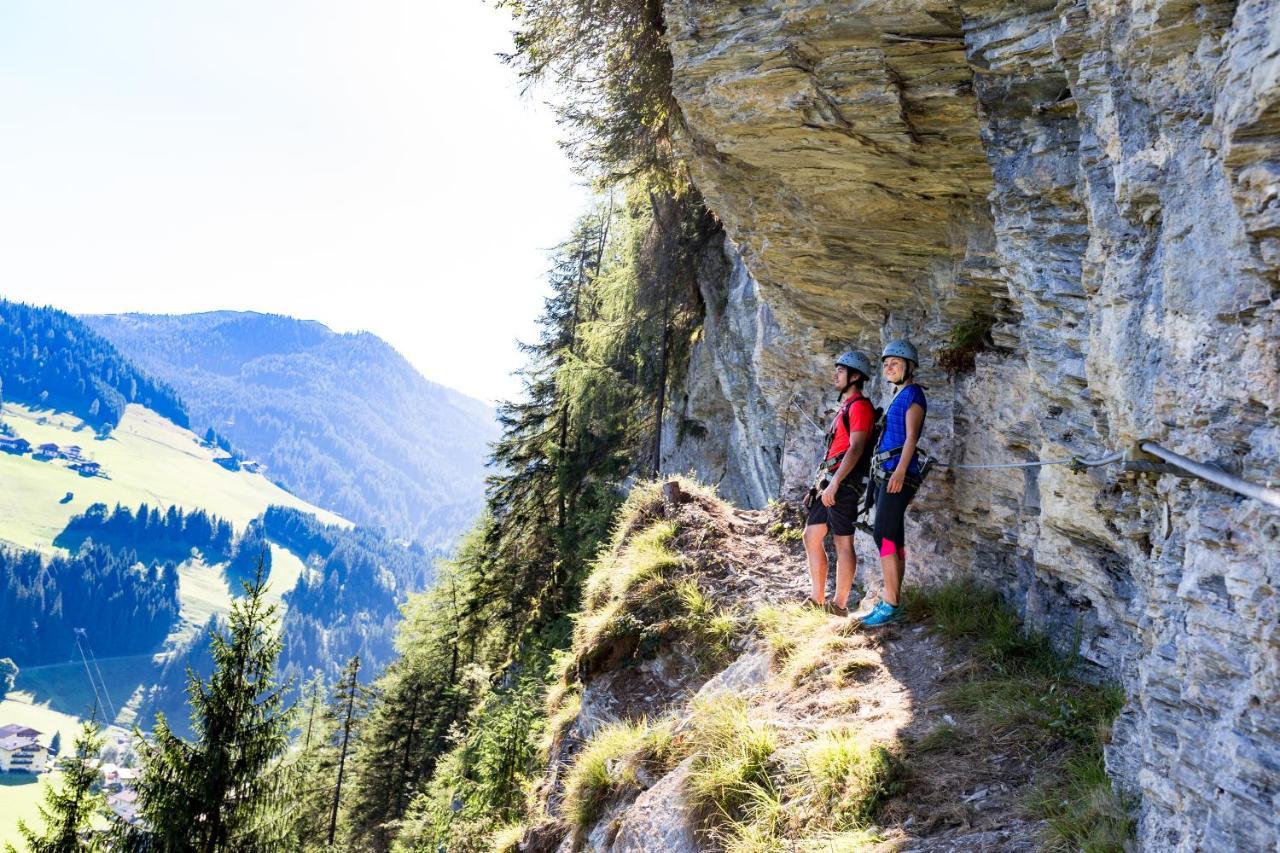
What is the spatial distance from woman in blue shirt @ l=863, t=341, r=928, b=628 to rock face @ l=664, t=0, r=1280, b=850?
2.54 feet

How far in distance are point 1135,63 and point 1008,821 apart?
149 inches

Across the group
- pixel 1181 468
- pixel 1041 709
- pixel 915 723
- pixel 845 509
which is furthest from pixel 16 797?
pixel 1181 468

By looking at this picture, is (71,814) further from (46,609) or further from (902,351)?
(46,609)

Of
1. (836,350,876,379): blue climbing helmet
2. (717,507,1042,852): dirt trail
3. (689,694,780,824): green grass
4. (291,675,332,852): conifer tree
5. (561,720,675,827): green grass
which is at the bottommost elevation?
(291,675,332,852): conifer tree

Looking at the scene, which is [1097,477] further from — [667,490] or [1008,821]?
[667,490]

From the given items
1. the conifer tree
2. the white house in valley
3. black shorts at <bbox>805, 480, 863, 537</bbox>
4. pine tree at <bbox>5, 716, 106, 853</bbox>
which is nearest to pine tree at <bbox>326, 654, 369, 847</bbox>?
the conifer tree

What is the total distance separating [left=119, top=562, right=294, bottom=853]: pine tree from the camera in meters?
Result: 14.4

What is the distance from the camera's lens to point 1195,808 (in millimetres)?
3053

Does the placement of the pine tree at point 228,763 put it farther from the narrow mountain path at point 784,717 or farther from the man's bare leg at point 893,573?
the man's bare leg at point 893,573

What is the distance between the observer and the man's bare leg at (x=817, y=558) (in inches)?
311

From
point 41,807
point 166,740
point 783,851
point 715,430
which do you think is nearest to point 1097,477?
point 783,851

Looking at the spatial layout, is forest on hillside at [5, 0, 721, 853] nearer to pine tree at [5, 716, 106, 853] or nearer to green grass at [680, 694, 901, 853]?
pine tree at [5, 716, 106, 853]

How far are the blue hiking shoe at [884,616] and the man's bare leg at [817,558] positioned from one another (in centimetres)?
80

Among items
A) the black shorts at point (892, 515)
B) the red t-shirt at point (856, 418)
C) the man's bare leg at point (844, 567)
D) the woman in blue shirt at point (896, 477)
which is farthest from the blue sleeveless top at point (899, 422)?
the man's bare leg at point (844, 567)
